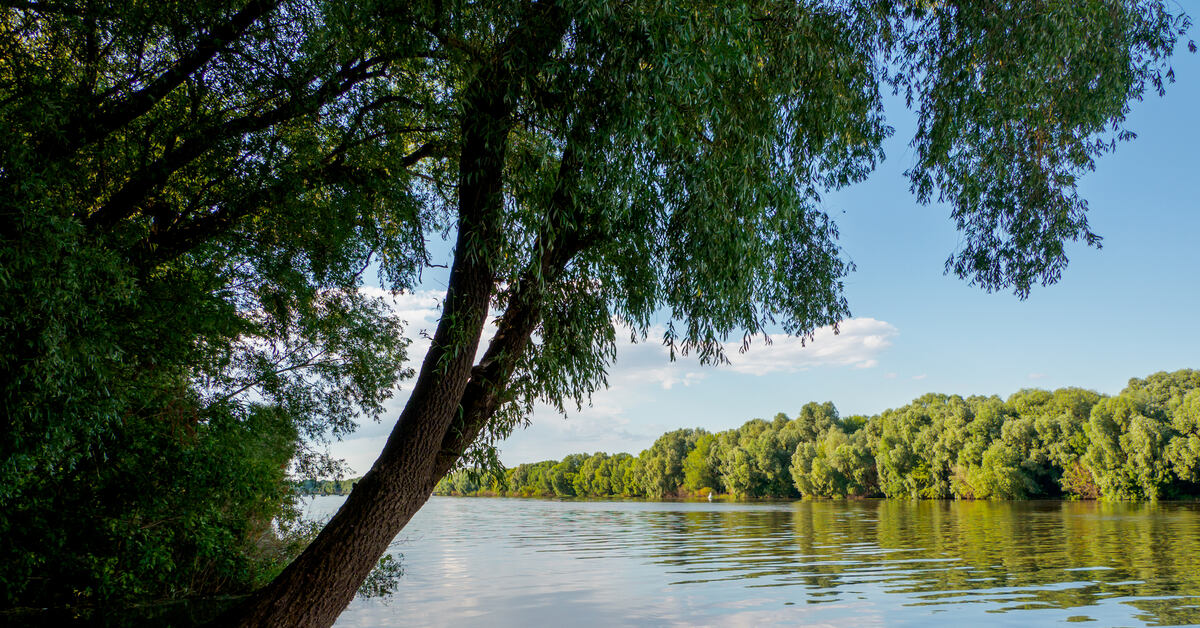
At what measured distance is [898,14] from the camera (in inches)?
292

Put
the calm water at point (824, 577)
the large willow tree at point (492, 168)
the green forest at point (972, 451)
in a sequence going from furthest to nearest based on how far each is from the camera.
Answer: the green forest at point (972, 451) → the calm water at point (824, 577) → the large willow tree at point (492, 168)

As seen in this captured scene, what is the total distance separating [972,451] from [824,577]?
4725 centimetres

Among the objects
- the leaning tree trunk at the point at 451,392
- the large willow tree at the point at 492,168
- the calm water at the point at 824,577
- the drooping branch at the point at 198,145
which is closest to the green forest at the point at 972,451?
the calm water at the point at 824,577

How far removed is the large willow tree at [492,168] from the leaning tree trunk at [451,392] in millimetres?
23

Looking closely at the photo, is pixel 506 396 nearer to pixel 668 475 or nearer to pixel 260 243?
pixel 260 243

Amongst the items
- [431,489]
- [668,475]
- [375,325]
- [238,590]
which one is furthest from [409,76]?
[668,475]

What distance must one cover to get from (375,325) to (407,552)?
19501 mm

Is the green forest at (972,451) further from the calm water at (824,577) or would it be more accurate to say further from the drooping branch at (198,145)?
the drooping branch at (198,145)

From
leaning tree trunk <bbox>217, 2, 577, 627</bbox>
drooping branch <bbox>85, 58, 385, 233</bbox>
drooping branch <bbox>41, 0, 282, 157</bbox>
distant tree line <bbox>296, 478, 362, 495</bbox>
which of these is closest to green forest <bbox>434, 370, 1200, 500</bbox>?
distant tree line <bbox>296, 478, 362, 495</bbox>

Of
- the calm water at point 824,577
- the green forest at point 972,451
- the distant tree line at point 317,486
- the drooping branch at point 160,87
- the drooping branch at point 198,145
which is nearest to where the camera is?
the drooping branch at point 160,87

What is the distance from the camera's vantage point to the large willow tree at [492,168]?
5.47 meters

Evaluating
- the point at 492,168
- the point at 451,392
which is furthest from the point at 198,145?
the point at 451,392

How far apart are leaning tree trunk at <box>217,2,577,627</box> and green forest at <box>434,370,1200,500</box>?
41698 mm

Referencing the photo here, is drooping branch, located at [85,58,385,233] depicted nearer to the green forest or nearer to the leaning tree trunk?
the leaning tree trunk
